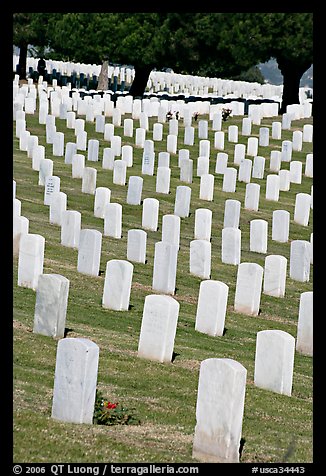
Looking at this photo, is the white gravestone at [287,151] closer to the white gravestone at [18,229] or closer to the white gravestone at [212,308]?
the white gravestone at [18,229]

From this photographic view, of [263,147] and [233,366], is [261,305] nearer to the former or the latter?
[233,366]

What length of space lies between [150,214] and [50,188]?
221cm

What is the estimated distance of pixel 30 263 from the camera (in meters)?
16.4

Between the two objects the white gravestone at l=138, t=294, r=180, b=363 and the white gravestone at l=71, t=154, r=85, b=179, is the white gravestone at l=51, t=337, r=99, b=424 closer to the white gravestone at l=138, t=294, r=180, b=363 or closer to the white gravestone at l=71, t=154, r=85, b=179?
the white gravestone at l=138, t=294, r=180, b=363

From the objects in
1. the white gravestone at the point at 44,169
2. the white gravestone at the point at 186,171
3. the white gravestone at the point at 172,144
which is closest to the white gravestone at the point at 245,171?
the white gravestone at the point at 186,171

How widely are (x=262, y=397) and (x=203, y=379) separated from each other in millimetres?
2509

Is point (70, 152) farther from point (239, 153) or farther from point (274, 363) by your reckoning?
point (274, 363)

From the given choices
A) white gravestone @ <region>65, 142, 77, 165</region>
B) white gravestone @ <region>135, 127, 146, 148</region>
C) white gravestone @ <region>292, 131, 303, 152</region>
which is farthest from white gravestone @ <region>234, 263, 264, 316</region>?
white gravestone @ <region>292, 131, 303, 152</region>

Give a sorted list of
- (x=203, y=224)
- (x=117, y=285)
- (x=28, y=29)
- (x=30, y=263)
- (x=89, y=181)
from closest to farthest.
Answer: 1. (x=117, y=285)
2. (x=30, y=263)
3. (x=203, y=224)
4. (x=89, y=181)
5. (x=28, y=29)

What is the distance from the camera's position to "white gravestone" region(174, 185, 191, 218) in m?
25.3

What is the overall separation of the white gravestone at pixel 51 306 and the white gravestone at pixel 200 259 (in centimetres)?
589

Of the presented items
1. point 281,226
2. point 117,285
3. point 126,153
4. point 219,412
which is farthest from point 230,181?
point 219,412

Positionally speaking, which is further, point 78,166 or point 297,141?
point 297,141
